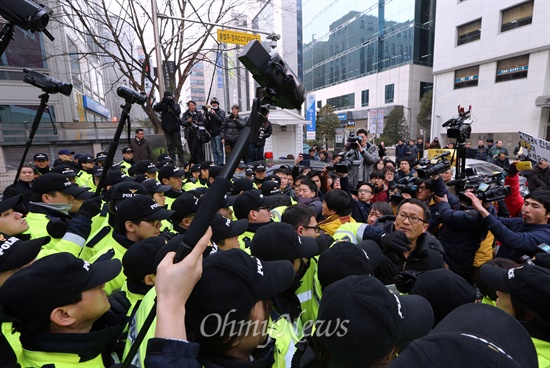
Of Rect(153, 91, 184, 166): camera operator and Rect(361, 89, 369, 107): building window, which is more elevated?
Rect(361, 89, 369, 107): building window

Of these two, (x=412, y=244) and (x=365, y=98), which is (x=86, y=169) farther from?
(x=365, y=98)

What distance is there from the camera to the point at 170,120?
9750 millimetres

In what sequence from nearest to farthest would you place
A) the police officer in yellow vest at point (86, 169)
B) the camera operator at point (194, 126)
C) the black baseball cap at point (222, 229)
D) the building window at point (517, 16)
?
1. the black baseball cap at point (222, 229)
2. the police officer in yellow vest at point (86, 169)
3. the camera operator at point (194, 126)
4. the building window at point (517, 16)

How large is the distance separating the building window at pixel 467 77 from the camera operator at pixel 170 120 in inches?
1078

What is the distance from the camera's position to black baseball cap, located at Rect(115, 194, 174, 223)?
277cm

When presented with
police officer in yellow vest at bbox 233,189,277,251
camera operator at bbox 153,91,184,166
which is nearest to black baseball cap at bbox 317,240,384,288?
police officer in yellow vest at bbox 233,189,277,251

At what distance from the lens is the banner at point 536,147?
293 inches

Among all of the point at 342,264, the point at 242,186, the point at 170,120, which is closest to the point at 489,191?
the point at 342,264

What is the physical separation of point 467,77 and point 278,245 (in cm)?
3202

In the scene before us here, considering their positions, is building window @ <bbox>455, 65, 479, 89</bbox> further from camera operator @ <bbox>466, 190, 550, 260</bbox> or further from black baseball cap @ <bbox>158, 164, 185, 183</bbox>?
black baseball cap @ <bbox>158, 164, 185, 183</bbox>

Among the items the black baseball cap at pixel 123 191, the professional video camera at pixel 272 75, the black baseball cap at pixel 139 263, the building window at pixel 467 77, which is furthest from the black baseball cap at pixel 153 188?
the building window at pixel 467 77

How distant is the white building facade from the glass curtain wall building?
8.08 metres

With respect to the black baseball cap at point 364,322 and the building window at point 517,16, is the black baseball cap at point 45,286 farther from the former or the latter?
the building window at point 517,16

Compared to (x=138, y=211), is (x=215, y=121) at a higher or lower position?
higher
